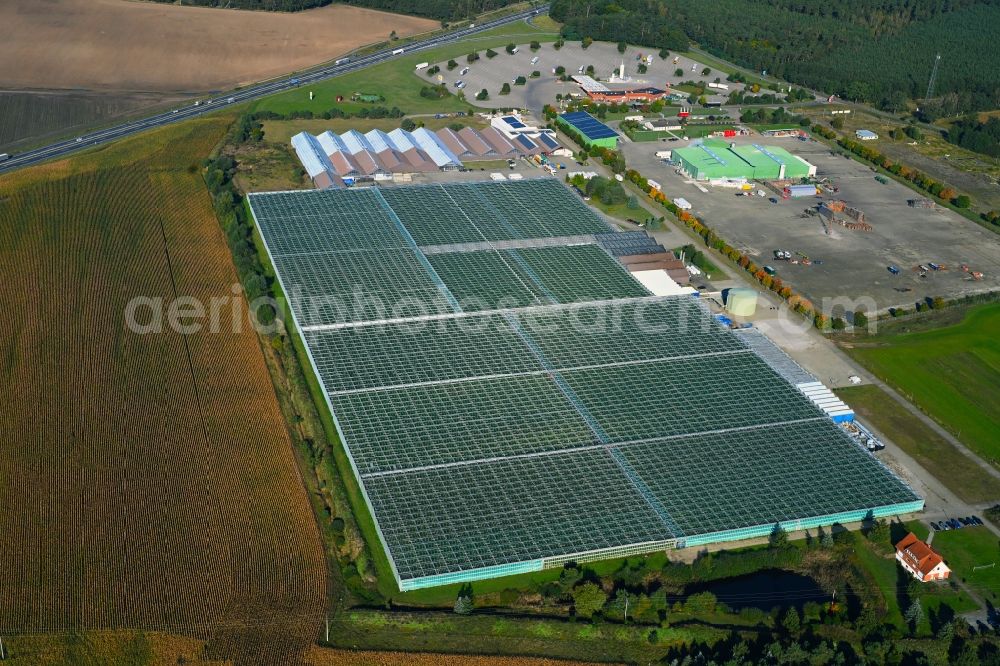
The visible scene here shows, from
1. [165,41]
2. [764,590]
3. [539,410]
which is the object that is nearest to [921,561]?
[764,590]

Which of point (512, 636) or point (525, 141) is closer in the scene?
point (512, 636)

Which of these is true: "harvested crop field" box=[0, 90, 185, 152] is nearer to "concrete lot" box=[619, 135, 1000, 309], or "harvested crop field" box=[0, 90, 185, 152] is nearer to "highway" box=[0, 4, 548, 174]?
"highway" box=[0, 4, 548, 174]

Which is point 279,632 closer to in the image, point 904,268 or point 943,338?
point 943,338

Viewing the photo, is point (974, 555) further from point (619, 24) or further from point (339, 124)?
point (619, 24)

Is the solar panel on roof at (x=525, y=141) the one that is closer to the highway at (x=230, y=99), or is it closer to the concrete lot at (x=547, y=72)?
the concrete lot at (x=547, y=72)

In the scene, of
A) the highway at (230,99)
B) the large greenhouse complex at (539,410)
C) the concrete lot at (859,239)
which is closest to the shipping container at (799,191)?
the concrete lot at (859,239)

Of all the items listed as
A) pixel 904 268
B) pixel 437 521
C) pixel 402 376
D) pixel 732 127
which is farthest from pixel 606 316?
pixel 732 127
